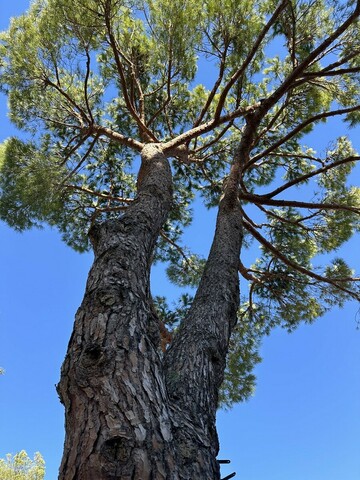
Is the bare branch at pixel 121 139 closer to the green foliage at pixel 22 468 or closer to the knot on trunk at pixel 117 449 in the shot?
the knot on trunk at pixel 117 449

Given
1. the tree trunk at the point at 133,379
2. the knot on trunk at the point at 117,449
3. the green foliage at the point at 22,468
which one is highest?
the green foliage at the point at 22,468

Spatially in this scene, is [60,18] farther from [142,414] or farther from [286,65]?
[142,414]

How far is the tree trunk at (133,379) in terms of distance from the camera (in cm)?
104

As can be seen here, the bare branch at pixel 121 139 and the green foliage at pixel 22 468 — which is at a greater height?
the bare branch at pixel 121 139

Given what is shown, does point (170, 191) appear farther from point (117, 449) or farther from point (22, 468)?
point (22, 468)

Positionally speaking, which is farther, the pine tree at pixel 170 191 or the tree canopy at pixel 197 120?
the tree canopy at pixel 197 120

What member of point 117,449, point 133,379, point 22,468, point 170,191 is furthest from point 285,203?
point 22,468

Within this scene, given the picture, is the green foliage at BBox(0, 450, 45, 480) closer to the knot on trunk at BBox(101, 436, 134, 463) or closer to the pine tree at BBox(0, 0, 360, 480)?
the pine tree at BBox(0, 0, 360, 480)

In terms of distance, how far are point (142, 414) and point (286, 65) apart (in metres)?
4.46

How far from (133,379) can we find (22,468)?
9.07m

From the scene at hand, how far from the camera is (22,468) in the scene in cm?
859

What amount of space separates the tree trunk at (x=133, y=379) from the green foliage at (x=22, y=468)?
8.33m

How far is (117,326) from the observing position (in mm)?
1322

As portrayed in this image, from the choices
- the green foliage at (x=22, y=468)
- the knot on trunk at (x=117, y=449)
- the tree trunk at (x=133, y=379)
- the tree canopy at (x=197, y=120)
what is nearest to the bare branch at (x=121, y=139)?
the tree canopy at (x=197, y=120)
